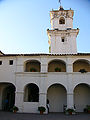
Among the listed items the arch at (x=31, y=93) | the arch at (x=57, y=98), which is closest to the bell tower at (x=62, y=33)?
the arch at (x=57, y=98)

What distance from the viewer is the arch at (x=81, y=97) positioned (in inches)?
749

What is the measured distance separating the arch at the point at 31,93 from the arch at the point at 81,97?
17.9 ft

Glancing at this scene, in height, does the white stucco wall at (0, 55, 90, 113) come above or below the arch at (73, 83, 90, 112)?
above

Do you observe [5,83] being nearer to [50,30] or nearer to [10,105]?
[10,105]

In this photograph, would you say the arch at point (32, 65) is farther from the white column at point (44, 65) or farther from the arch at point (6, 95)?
the arch at point (6, 95)

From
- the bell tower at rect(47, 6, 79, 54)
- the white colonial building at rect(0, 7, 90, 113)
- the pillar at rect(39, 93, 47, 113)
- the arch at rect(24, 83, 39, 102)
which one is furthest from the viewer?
the bell tower at rect(47, 6, 79, 54)

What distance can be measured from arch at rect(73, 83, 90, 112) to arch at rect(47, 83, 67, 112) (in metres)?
1.60

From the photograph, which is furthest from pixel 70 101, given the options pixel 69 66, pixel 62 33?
pixel 62 33

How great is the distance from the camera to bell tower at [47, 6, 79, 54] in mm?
23434

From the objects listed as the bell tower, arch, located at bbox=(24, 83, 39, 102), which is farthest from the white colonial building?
the bell tower

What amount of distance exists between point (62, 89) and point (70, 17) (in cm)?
1354

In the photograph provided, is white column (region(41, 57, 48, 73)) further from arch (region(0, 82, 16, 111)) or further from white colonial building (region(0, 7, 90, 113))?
arch (region(0, 82, 16, 111))

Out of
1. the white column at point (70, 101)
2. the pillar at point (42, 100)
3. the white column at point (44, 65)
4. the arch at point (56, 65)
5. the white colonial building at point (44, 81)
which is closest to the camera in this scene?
the white column at point (70, 101)

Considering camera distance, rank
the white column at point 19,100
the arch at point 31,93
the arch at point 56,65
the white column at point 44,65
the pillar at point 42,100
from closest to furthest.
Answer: the pillar at point 42,100 < the white column at point 19,100 < the white column at point 44,65 < the arch at point 31,93 < the arch at point 56,65
